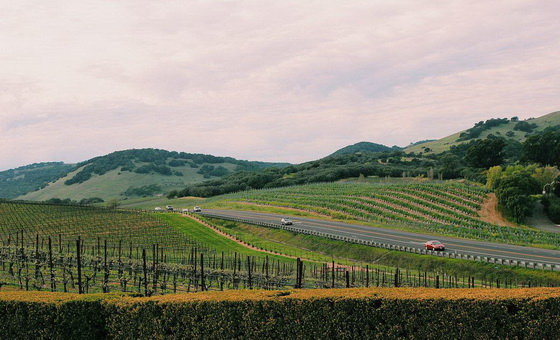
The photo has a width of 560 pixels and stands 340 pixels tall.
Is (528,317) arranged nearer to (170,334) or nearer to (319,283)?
(170,334)

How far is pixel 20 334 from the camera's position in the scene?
70.5ft

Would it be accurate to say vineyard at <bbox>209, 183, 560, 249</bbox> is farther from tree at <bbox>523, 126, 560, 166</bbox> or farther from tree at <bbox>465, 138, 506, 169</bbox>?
tree at <bbox>465, 138, 506, 169</bbox>

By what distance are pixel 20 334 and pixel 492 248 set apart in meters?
55.0

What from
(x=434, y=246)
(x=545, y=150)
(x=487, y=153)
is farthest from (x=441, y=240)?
(x=487, y=153)

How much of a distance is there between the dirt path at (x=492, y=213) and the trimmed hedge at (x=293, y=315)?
77.1 m

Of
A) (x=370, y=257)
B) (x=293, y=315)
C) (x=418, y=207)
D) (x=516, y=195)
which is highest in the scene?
(x=516, y=195)

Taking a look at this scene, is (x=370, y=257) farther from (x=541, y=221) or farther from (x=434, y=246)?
(x=541, y=221)

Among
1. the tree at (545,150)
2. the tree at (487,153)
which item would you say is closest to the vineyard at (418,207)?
the tree at (545,150)

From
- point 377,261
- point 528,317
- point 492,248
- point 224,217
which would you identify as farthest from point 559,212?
point 528,317

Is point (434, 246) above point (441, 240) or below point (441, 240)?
above

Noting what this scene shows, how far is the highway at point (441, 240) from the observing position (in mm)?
54363

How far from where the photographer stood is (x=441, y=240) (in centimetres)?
6956

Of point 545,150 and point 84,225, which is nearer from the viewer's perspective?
point 84,225

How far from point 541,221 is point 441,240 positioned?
1252 inches
